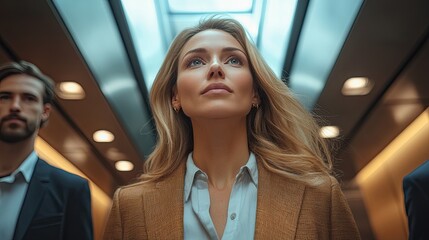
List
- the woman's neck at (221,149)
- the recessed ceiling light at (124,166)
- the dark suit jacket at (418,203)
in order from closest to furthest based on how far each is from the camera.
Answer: the dark suit jacket at (418,203) → the woman's neck at (221,149) → the recessed ceiling light at (124,166)

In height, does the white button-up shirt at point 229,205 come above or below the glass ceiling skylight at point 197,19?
below

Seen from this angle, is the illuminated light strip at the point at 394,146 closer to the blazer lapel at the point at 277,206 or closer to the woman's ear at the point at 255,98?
the woman's ear at the point at 255,98

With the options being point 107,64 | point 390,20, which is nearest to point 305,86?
point 390,20

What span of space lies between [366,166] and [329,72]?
0.55m

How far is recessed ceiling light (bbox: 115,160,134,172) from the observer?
6.89ft

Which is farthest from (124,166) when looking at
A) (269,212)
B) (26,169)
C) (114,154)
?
(269,212)

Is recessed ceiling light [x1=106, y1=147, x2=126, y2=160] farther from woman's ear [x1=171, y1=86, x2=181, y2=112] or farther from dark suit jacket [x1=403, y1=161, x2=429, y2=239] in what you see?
dark suit jacket [x1=403, y1=161, x2=429, y2=239]

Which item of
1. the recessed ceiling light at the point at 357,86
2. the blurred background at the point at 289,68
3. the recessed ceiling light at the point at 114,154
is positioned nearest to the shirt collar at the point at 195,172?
the blurred background at the point at 289,68

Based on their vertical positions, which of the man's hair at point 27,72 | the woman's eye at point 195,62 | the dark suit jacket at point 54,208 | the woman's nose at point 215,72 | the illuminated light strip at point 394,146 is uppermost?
the illuminated light strip at point 394,146

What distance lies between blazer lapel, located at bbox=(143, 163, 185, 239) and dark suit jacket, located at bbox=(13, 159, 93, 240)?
6.2 inches

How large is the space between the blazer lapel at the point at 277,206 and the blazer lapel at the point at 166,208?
0.62 feet

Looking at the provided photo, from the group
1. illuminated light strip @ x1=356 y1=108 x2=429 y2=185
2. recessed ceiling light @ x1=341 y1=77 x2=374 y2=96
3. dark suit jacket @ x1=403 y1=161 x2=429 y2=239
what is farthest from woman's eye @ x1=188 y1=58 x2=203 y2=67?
recessed ceiling light @ x1=341 y1=77 x2=374 y2=96

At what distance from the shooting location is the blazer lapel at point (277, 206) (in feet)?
3.18

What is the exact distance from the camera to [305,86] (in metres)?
2.43
